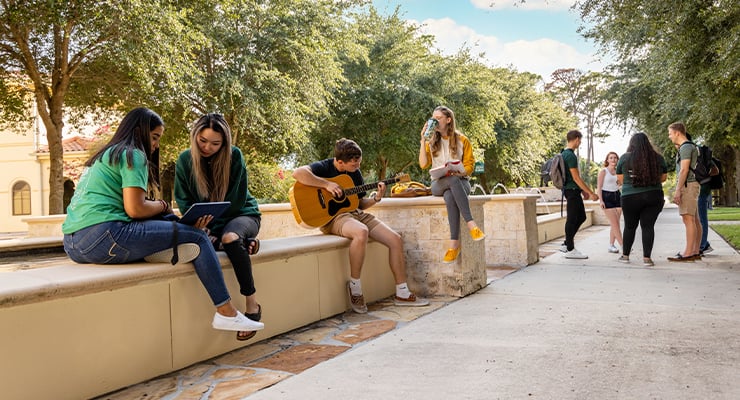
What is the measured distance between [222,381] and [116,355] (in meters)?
0.61

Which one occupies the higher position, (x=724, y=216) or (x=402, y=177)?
(x=402, y=177)

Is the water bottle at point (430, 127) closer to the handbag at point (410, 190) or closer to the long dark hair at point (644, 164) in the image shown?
the handbag at point (410, 190)

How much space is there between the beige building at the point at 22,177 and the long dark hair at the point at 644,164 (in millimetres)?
32486

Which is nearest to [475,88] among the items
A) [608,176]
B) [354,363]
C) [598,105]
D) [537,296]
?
[598,105]

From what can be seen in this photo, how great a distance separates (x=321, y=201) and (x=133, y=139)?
2.24 m

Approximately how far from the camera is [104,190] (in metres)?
3.31

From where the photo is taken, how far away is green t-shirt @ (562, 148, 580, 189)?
8374mm

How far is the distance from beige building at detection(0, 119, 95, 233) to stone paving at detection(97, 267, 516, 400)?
32.8 meters

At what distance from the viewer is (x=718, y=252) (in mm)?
9000

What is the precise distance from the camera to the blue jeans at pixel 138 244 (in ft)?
10.7

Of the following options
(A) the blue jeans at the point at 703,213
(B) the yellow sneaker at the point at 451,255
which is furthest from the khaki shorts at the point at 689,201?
(B) the yellow sneaker at the point at 451,255

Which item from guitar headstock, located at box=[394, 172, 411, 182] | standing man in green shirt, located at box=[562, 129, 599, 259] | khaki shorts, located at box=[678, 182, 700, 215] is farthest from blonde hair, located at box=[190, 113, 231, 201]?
khaki shorts, located at box=[678, 182, 700, 215]

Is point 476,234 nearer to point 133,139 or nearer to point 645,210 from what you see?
point 645,210

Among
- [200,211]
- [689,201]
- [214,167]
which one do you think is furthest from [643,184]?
[200,211]
